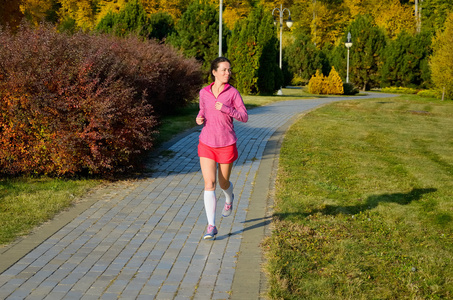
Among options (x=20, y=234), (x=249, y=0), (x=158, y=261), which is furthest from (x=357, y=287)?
(x=249, y=0)

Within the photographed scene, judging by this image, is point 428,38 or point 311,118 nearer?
point 311,118

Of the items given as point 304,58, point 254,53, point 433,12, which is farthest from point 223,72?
point 433,12

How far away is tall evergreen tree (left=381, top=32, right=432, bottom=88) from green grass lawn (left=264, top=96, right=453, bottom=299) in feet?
110

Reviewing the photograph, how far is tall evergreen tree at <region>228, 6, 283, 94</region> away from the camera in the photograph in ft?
100.0

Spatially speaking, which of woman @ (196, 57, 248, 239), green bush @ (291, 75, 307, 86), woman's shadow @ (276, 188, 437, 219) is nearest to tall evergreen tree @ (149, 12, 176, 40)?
green bush @ (291, 75, 307, 86)

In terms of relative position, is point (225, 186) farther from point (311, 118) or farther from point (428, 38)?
point (428, 38)

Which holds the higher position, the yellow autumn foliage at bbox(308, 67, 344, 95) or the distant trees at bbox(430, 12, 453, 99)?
the distant trees at bbox(430, 12, 453, 99)

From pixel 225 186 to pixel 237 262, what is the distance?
119cm

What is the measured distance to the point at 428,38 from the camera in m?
44.2

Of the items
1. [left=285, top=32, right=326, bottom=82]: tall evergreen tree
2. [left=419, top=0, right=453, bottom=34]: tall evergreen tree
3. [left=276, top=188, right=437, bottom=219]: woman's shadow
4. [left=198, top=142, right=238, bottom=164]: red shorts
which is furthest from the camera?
[left=419, top=0, right=453, bottom=34]: tall evergreen tree

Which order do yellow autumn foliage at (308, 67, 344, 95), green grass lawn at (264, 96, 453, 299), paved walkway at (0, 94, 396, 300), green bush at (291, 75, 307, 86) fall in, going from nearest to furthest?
1. paved walkway at (0, 94, 396, 300)
2. green grass lawn at (264, 96, 453, 299)
3. yellow autumn foliage at (308, 67, 344, 95)
4. green bush at (291, 75, 307, 86)

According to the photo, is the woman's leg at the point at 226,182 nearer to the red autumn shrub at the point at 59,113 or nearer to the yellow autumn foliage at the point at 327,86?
the red autumn shrub at the point at 59,113

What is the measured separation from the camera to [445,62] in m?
32.7

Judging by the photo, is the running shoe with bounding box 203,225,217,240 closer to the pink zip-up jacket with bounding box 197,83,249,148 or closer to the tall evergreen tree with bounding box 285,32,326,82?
the pink zip-up jacket with bounding box 197,83,249,148
